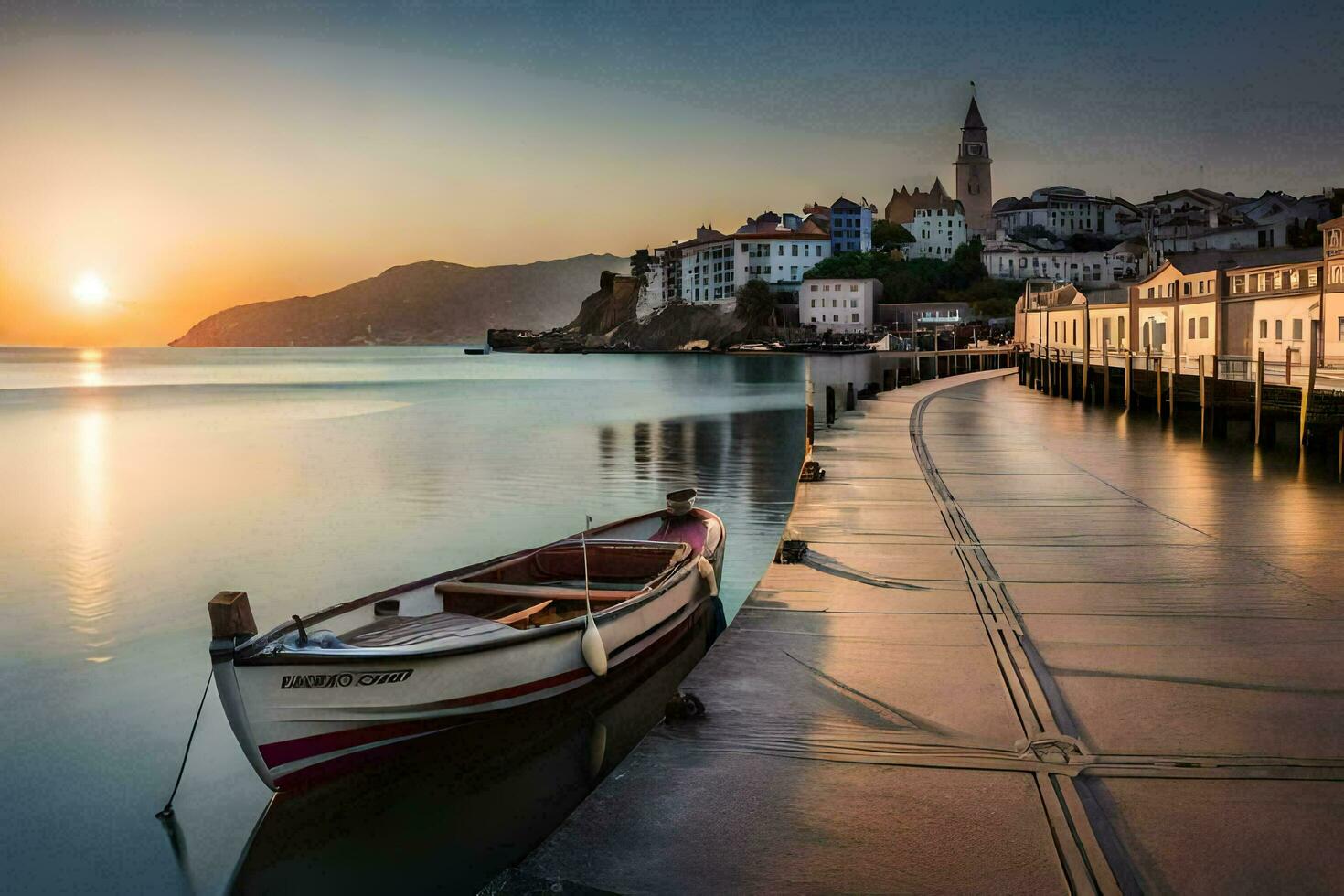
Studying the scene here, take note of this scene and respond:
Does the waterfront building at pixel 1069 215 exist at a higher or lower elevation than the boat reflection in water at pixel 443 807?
higher

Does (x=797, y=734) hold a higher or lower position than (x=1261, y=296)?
lower

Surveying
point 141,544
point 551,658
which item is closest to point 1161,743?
point 551,658

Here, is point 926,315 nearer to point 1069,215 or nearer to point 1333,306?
point 1069,215

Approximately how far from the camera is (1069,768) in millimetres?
6805

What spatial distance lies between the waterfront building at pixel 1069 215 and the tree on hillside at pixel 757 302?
46.4 metres

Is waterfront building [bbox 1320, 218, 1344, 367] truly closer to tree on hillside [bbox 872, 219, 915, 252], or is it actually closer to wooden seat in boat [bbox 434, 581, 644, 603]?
wooden seat in boat [bbox 434, 581, 644, 603]

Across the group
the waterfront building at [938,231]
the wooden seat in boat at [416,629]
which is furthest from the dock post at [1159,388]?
the waterfront building at [938,231]

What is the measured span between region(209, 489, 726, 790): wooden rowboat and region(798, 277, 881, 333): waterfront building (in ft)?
462

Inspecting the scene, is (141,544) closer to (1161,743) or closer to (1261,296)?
(1161,743)

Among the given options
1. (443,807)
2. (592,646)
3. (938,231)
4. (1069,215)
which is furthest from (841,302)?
(443,807)

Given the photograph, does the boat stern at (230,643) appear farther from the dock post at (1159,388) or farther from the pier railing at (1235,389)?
the dock post at (1159,388)

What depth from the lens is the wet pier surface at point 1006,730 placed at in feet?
18.8

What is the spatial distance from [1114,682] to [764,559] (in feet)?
39.6

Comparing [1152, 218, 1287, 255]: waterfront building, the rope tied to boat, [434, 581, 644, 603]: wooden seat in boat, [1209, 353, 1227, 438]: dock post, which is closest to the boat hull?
[434, 581, 644, 603]: wooden seat in boat
